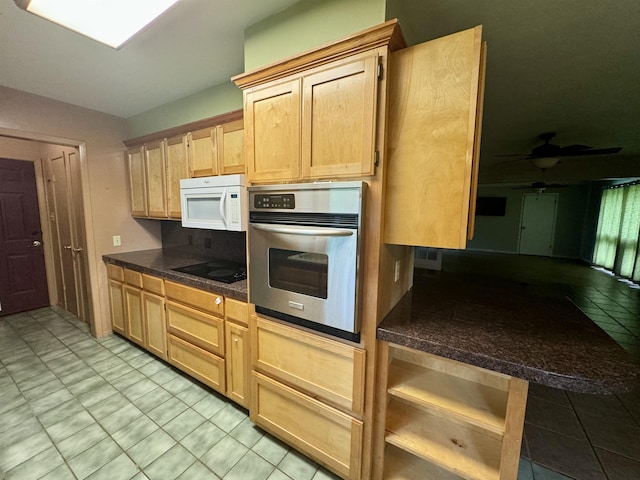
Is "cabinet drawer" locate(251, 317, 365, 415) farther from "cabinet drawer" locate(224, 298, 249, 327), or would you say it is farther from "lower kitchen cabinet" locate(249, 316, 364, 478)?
"cabinet drawer" locate(224, 298, 249, 327)

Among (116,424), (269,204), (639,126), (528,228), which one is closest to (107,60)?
(269,204)

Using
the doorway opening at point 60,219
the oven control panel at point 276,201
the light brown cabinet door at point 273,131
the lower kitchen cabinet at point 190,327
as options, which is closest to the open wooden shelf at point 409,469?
the lower kitchen cabinet at point 190,327

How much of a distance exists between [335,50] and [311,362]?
152 cm

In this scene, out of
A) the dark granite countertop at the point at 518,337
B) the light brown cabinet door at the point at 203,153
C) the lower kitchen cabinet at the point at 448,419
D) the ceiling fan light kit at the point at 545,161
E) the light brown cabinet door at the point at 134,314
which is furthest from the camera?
the ceiling fan light kit at the point at 545,161

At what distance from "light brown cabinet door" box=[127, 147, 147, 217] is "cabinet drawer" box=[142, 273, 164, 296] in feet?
2.89

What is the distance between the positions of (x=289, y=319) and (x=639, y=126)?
491 cm

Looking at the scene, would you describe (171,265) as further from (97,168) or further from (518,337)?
(518,337)

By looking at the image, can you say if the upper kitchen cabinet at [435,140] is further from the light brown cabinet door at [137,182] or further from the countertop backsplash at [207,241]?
the light brown cabinet door at [137,182]

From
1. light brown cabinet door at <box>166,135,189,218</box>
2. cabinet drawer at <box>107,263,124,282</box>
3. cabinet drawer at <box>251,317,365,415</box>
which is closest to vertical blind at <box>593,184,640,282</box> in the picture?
cabinet drawer at <box>251,317,365,415</box>

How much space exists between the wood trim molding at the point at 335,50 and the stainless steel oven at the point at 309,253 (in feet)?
1.88

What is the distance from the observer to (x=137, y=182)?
2.89 metres

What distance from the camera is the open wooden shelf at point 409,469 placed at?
1.29 m

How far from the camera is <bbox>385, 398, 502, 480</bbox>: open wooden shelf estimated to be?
3.63 ft

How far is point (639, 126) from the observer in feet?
10.6
